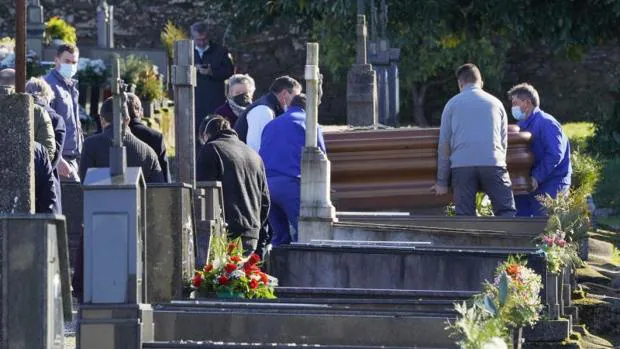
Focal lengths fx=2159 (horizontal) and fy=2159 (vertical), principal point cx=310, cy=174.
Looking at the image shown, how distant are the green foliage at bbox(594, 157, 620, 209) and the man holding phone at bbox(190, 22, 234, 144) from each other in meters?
6.39

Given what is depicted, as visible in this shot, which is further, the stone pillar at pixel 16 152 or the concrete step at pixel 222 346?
the stone pillar at pixel 16 152

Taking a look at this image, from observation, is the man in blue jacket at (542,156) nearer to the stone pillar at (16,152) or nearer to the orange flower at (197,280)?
the orange flower at (197,280)

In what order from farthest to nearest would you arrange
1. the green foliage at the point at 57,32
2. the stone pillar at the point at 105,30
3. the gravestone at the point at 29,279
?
1. the stone pillar at the point at 105,30
2. the green foliage at the point at 57,32
3. the gravestone at the point at 29,279

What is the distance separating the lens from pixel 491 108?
51.7 ft

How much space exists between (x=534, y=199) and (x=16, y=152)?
6.64 m

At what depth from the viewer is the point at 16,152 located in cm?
1083

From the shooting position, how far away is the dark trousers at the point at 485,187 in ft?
51.4

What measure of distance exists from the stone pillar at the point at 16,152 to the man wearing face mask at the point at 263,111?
4.92 metres

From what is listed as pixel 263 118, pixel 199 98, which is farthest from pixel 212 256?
pixel 199 98

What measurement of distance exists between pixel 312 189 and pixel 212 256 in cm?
272

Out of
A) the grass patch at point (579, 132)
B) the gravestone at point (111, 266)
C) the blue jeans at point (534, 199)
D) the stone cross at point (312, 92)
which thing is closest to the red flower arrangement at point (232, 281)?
the gravestone at point (111, 266)

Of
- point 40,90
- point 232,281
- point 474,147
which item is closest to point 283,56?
point 474,147

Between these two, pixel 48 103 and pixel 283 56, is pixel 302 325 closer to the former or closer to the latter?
pixel 48 103

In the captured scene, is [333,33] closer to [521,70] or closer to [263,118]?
[521,70]
